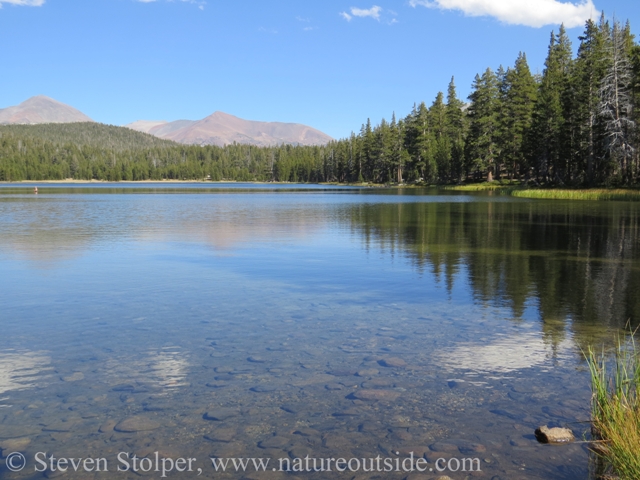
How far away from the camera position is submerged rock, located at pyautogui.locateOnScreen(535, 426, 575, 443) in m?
6.20

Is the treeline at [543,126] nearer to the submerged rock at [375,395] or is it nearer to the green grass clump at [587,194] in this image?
the green grass clump at [587,194]

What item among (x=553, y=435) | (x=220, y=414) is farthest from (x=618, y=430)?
(x=220, y=414)

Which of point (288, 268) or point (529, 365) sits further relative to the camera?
point (288, 268)

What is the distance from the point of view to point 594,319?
1162 centimetres

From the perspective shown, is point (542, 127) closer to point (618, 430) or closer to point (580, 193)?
point (580, 193)

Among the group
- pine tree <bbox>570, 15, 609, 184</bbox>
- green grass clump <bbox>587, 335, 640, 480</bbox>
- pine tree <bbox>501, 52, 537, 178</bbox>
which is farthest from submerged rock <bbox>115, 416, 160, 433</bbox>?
pine tree <bbox>501, 52, 537, 178</bbox>

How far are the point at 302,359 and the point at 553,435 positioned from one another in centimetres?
407

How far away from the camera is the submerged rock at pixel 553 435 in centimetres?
620

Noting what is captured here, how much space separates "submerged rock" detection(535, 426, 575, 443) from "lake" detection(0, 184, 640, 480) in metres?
0.10

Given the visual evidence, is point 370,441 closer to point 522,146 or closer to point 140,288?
point 140,288

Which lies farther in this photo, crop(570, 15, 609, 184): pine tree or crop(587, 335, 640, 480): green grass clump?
crop(570, 15, 609, 184): pine tree

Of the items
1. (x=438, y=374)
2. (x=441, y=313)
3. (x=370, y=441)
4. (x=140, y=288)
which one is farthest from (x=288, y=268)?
(x=370, y=441)

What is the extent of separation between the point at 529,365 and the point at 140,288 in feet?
33.6

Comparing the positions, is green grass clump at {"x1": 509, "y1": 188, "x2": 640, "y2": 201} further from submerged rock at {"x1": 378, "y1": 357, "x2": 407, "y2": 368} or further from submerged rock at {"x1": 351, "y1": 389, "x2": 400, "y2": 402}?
submerged rock at {"x1": 351, "y1": 389, "x2": 400, "y2": 402}
